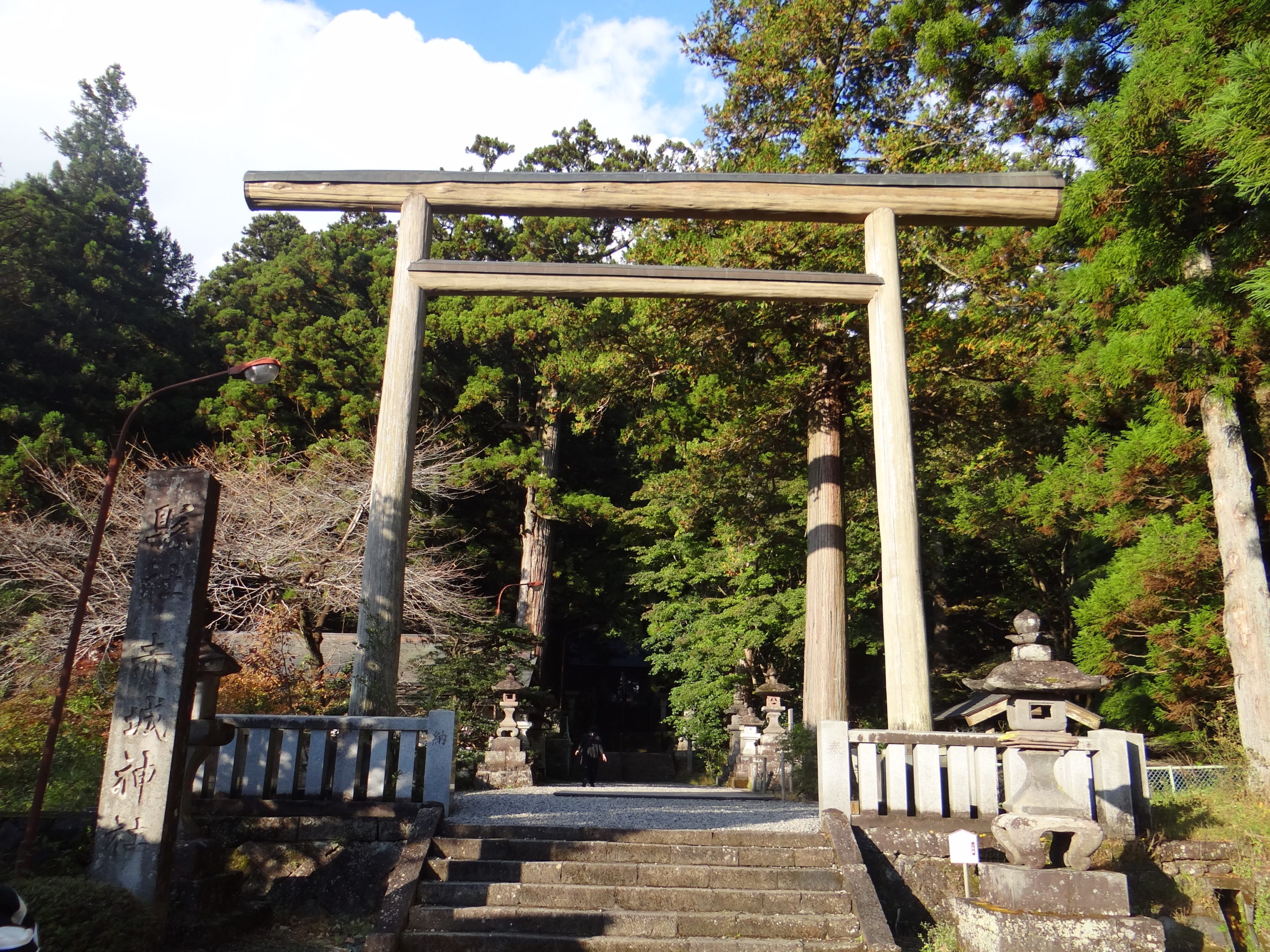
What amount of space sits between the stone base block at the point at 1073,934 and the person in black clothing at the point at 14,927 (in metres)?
4.23

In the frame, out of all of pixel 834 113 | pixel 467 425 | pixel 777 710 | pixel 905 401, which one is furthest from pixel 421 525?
pixel 905 401

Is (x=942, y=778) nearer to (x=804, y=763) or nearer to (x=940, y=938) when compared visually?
(x=940, y=938)

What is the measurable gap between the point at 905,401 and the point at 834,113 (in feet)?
24.4

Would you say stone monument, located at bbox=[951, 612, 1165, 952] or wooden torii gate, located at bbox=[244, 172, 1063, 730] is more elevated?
wooden torii gate, located at bbox=[244, 172, 1063, 730]

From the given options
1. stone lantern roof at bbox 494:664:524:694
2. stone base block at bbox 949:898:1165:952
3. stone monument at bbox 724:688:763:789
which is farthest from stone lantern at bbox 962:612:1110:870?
stone lantern roof at bbox 494:664:524:694

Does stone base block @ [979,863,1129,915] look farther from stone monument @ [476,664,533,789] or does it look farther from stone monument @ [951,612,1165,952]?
stone monument @ [476,664,533,789]

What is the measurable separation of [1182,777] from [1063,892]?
22.5 ft

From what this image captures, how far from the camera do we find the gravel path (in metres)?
6.14

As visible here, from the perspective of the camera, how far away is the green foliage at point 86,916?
12.4ft

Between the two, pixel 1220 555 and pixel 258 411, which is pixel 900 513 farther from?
pixel 258 411

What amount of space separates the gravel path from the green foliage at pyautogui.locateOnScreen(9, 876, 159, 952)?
214 cm

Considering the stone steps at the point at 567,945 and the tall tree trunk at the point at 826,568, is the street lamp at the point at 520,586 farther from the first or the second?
the stone steps at the point at 567,945

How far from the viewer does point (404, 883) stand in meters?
4.86

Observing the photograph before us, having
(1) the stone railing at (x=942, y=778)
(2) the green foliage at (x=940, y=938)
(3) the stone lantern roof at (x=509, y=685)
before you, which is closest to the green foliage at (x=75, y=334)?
(3) the stone lantern roof at (x=509, y=685)
